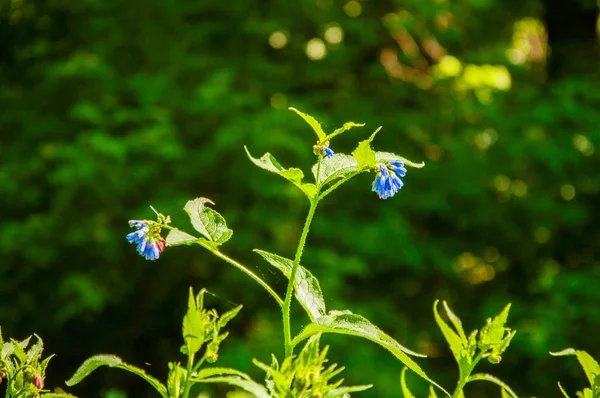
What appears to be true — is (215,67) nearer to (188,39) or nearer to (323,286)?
(188,39)

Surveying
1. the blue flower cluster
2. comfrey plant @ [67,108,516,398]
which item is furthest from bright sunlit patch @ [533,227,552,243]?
the blue flower cluster

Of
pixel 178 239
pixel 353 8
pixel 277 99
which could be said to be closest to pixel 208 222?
pixel 178 239

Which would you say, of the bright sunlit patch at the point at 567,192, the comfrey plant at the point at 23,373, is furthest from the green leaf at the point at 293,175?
the bright sunlit patch at the point at 567,192

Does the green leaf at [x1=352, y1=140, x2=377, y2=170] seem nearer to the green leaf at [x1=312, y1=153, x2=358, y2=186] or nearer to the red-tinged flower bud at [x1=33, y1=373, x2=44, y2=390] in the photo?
the green leaf at [x1=312, y1=153, x2=358, y2=186]

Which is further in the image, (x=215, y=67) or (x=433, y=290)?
(x=433, y=290)

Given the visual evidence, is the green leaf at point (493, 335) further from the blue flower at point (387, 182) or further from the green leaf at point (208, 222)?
the green leaf at point (208, 222)

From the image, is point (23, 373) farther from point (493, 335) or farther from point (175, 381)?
point (493, 335)

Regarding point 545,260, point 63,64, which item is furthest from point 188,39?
point 545,260
